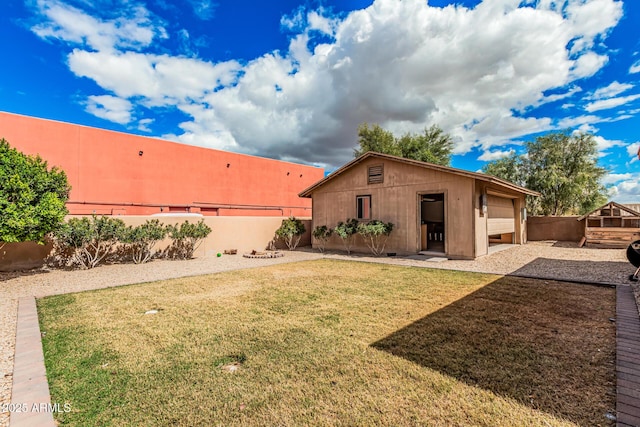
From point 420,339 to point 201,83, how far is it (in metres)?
18.2

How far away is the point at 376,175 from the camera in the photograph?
12.2 metres

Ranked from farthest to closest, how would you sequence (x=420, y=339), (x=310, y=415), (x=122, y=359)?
1. (x=420, y=339)
2. (x=122, y=359)
3. (x=310, y=415)

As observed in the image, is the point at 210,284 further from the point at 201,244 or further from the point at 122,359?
the point at 201,244

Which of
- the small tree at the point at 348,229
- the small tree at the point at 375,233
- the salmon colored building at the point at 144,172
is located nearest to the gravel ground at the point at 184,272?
the small tree at the point at 375,233

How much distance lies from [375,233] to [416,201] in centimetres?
205

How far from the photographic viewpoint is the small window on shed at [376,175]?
1204 cm

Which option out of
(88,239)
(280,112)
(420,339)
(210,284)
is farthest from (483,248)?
(280,112)

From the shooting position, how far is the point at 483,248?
1077cm

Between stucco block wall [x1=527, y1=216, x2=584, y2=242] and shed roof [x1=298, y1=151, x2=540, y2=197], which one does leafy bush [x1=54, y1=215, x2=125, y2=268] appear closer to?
shed roof [x1=298, y1=151, x2=540, y2=197]

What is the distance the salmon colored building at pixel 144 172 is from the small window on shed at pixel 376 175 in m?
11.4

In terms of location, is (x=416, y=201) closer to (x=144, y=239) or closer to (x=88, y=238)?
(x=144, y=239)

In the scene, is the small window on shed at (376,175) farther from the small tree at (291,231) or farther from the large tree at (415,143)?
the large tree at (415,143)

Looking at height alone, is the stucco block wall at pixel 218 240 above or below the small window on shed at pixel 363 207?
below

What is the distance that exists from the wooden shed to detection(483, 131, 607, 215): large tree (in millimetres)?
6268
